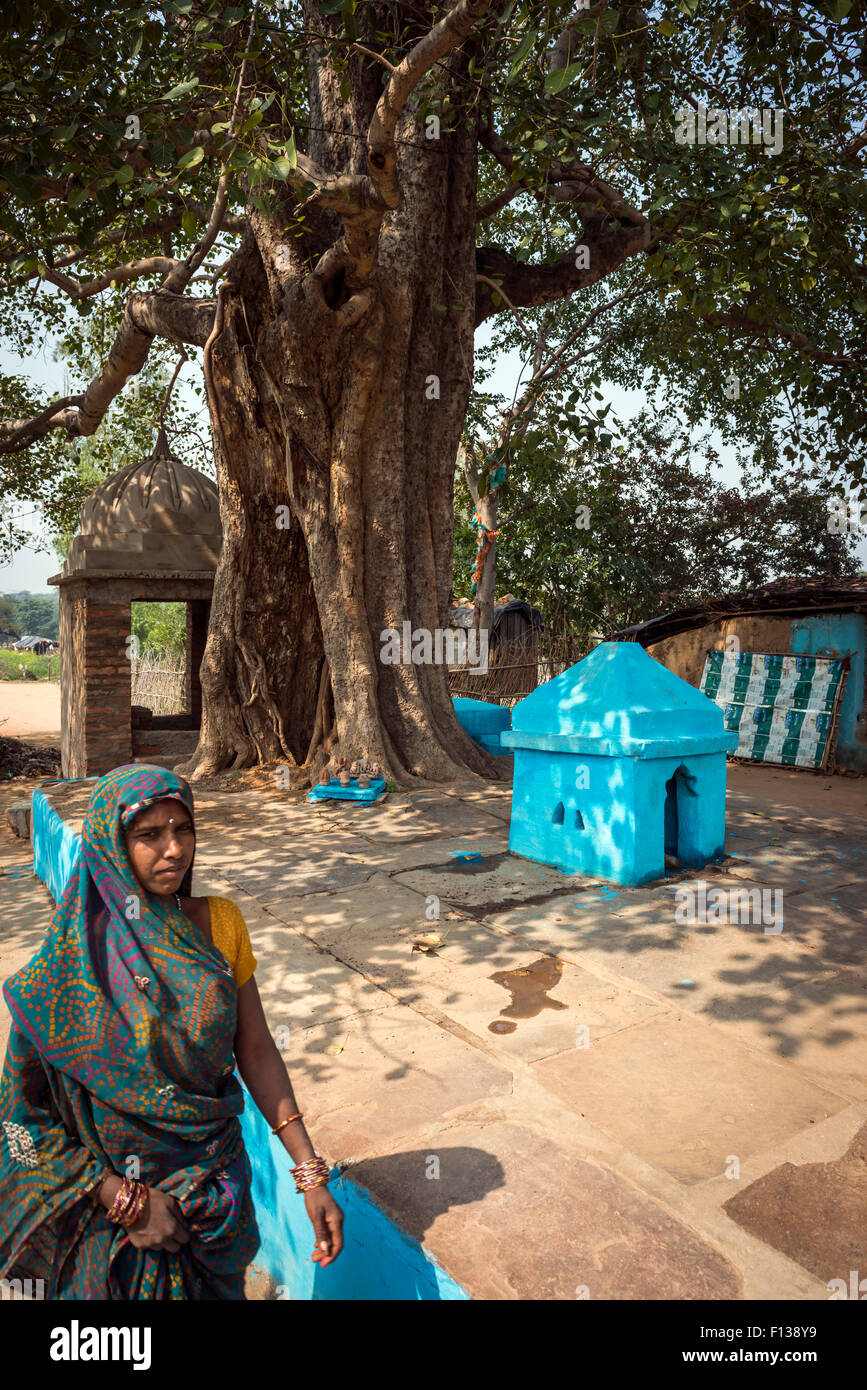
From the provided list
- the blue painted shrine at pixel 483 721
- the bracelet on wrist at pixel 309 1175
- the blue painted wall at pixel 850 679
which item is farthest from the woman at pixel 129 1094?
the blue painted wall at pixel 850 679

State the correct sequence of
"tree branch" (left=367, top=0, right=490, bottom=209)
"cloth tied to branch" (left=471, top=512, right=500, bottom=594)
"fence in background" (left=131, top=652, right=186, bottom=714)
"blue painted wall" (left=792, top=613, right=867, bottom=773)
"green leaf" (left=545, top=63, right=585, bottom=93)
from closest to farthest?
"green leaf" (left=545, top=63, right=585, bottom=93)
"tree branch" (left=367, top=0, right=490, bottom=209)
"blue painted wall" (left=792, top=613, right=867, bottom=773)
"cloth tied to branch" (left=471, top=512, right=500, bottom=594)
"fence in background" (left=131, top=652, right=186, bottom=714)

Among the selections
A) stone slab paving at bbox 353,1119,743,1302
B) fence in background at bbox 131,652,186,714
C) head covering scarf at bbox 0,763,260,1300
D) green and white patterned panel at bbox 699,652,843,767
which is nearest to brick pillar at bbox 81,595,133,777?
green and white patterned panel at bbox 699,652,843,767

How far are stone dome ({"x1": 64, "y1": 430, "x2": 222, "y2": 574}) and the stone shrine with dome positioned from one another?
0.01 metres

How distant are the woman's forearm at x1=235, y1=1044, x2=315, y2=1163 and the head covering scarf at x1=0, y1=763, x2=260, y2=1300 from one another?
0.11 metres

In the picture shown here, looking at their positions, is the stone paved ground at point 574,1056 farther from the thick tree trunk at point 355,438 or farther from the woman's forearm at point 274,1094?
the thick tree trunk at point 355,438

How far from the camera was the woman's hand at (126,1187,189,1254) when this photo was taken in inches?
72.7

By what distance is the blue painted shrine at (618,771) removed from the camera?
576cm

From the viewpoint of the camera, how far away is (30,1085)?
1.93 m

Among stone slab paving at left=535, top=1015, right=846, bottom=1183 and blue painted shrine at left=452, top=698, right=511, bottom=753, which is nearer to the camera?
stone slab paving at left=535, top=1015, right=846, bottom=1183

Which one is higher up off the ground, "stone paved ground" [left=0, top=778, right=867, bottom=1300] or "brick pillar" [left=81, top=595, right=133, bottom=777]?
"brick pillar" [left=81, top=595, right=133, bottom=777]

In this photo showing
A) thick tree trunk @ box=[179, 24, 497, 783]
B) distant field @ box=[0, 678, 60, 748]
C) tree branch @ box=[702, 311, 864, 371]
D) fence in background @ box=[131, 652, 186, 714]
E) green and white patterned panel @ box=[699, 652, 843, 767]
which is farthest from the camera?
fence in background @ box=[131, 652, 186, 714]

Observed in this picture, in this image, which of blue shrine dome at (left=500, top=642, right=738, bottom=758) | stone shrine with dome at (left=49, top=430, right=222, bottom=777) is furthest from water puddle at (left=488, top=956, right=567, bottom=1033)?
stone shrine with dome at (left=49, top=430, right=222, bottom=777)

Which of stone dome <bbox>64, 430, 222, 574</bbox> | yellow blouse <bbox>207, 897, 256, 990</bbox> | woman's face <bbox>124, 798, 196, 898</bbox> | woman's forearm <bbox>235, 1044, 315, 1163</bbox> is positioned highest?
stone dome <bbox>64, 430, 222, 574</bbox>

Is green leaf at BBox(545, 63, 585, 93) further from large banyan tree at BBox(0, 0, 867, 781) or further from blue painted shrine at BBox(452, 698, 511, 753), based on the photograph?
blue painted shrine at BBox(452, 698, 511, 753)
